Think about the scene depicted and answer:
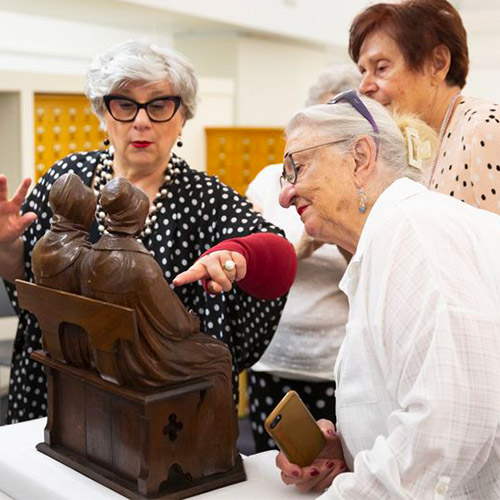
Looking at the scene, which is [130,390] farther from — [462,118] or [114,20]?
[114,20]

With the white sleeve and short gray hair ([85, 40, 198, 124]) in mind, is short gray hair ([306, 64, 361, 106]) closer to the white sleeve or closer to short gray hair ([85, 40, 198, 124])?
short gray hair ([85, 40, 198, 124])

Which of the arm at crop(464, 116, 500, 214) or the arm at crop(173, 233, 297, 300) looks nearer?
the arm at crop(173, 233, 297, 300)

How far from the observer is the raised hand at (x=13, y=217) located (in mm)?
2111

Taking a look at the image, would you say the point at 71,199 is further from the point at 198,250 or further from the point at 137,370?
the point at 198,250

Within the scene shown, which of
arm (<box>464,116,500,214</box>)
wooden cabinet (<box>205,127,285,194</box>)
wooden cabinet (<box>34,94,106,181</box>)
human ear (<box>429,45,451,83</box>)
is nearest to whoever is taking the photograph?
arm (<box>464,116,500,214</box>)

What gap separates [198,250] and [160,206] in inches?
5.7

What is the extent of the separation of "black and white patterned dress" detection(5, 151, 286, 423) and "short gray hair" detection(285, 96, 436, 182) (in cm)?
49

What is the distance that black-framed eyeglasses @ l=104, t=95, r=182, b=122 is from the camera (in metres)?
2.13

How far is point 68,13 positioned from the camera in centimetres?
491

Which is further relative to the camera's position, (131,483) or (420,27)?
(420,27)

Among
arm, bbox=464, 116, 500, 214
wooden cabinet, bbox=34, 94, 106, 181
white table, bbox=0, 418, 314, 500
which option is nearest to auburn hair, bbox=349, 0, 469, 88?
arm, bbox=464, 116, 500, 214

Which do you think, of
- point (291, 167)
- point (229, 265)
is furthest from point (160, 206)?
point (291, 167)

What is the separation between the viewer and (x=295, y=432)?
1508 mm

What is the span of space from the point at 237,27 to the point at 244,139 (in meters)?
0.72
